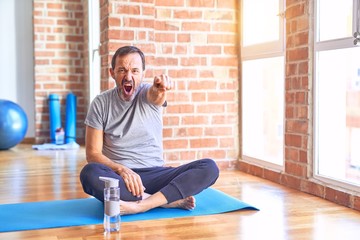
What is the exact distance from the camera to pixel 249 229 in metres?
2.70

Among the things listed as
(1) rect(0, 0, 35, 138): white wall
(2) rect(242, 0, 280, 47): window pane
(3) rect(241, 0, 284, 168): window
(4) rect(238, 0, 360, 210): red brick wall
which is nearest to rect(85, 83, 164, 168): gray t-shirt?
(4) rect(238, 0, 360, 210): red brick wall

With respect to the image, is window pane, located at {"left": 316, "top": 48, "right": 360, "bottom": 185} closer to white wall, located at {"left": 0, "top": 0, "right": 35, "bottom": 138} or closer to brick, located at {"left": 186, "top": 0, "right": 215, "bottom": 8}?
brick, located at {"left": 186, "top": 0, "right": 215, "bottom": 8}

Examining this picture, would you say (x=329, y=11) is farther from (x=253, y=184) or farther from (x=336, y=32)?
(x=253, y=184)

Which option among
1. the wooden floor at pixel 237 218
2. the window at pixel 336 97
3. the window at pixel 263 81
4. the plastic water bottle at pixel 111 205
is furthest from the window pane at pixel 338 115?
the plastic water bottle at pixel 111 205

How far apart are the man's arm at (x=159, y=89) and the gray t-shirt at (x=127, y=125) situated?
1.9 inches

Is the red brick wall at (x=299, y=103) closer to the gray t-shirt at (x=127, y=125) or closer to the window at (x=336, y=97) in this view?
the window at (x=336, y=97)

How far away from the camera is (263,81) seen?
433cm

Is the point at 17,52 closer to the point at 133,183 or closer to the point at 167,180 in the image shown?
the point at 167,180

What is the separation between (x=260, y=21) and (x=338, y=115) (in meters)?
1.19

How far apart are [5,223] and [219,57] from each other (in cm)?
237

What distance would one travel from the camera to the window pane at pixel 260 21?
4.06 metres

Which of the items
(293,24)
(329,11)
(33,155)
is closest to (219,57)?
(293,24)

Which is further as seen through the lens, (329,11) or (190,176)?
(329,11)

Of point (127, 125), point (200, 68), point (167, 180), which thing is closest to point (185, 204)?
point (167, 180)
